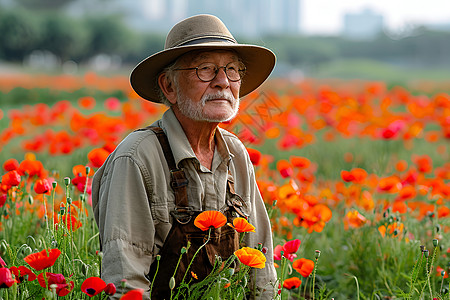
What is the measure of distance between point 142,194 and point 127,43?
139ft

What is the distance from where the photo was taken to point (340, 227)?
3529mm

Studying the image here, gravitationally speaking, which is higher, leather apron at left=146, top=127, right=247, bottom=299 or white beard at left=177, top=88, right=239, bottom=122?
white beard at left=177, top=88, right=239, bottom=122

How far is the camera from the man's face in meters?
2.02

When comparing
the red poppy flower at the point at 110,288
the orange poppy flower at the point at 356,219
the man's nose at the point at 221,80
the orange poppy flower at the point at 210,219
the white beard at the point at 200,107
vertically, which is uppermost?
the man's nose at the point at 221,80

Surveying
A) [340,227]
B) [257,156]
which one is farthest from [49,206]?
[340,227]

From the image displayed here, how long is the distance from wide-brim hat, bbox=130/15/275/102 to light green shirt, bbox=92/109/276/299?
16cm

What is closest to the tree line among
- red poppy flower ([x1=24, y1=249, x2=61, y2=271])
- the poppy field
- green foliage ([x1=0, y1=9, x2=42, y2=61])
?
green foliage ([x1=0, y1=9, x2=42, y2=61])

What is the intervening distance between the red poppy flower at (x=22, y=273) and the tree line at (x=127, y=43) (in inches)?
832

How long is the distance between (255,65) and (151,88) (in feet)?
1.37

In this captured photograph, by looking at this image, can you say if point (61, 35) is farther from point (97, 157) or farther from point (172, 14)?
point (172, 14)

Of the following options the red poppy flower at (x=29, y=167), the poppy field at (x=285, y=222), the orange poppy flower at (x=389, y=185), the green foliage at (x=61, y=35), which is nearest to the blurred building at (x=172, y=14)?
the green foliage at (x=61, y=35)

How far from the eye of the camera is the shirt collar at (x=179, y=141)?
1983mm

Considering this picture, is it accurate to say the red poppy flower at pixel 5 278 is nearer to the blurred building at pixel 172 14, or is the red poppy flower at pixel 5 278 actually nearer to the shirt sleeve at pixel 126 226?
the shirt sleeve at pixel 126 226

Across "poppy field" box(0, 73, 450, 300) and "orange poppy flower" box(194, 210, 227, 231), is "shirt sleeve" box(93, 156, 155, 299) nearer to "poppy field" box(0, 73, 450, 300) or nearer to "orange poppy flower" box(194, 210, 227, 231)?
"poppy field" box(0, 73, 450, 300)
